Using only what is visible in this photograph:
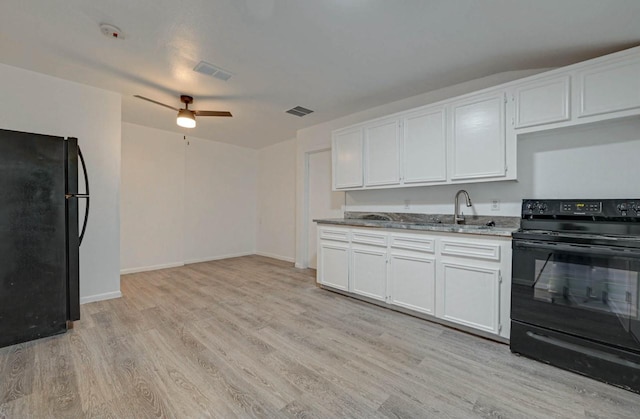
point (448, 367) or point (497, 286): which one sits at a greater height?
point (497, 286)

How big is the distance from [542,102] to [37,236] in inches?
181

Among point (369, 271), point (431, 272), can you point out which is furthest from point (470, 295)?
point (369, 271)

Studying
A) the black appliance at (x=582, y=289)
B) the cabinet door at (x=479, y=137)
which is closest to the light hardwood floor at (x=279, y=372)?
the black appliance at (x=582, y=289)

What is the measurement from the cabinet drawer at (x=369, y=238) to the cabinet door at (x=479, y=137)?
1.01 metres

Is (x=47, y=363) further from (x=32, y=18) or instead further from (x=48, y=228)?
(x=32, y=18)

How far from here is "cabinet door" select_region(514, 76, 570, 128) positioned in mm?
2250

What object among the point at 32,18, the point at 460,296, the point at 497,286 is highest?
the point at 32,18

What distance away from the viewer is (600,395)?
1680mm

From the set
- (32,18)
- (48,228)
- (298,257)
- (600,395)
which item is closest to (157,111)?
(32,18)

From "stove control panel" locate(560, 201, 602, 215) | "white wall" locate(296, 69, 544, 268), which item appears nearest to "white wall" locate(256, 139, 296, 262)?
"white wall" locate(296, 69, 544, 268)

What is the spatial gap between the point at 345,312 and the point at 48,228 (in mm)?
2960

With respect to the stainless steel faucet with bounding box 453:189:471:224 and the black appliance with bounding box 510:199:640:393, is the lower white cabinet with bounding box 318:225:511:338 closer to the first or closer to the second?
the black appliance with bounding box 510:199:640:393

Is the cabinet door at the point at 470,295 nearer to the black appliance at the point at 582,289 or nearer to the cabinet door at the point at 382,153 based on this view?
the black appliance at the point at 582,289

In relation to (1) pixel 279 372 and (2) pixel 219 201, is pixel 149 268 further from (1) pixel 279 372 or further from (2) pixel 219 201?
(1) pixel 279 372
